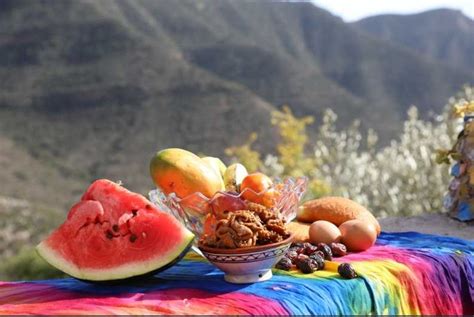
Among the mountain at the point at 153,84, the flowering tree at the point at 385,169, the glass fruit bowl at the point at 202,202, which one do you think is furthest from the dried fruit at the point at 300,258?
the mountain at the point at 153,84

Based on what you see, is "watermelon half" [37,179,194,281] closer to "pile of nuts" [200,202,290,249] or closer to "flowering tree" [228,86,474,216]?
"pile of nuts" [200,202,290,249]

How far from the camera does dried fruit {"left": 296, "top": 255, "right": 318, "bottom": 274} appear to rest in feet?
7.89

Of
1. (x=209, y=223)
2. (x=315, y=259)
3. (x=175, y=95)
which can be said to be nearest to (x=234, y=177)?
(x=209, y=223)

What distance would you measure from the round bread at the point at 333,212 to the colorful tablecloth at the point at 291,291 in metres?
0.17

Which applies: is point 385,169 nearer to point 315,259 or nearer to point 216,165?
point 216,165

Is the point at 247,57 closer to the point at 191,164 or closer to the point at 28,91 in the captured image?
the point at 28,91

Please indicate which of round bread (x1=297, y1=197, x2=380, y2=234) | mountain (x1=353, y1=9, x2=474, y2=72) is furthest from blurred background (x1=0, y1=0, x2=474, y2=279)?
mountain (x1=353, y1=9, x2=474, y2=72)

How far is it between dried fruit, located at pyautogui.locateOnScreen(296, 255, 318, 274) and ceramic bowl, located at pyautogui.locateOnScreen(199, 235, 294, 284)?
0.43ft

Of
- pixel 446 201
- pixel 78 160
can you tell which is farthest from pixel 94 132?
pixel 446 201

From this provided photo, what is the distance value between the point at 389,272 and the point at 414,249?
353 millimetres

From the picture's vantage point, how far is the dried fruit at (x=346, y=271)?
2332 mm

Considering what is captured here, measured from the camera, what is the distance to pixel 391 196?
24.2ft

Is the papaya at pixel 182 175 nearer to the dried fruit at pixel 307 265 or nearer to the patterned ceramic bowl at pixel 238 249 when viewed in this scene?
the patterned ceramic bowl at pixel 238 249

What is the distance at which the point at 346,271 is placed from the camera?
2.33 meters
